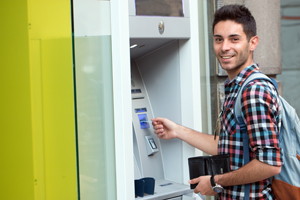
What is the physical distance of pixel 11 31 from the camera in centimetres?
200

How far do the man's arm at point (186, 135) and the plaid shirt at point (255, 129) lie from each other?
262 mm

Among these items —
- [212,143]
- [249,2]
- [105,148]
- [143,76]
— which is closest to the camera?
[105,148]

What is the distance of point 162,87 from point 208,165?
68 cm

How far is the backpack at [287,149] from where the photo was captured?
1.83 m

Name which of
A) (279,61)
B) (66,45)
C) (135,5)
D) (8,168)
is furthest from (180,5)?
(279,61)

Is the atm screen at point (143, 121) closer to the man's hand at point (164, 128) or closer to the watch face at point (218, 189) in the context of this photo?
the man's hand at point (164, 128)

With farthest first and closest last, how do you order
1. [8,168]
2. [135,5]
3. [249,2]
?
1. [249,2]
2. [8,168]
3. [135,5]

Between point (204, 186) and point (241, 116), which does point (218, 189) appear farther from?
point (241, 116)

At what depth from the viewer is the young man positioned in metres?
1.76

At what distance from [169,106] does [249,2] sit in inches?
61.4

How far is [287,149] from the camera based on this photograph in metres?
1.84

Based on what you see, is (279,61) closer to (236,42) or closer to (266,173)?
(236,42)

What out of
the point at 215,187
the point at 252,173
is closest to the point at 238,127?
the point at 252,173

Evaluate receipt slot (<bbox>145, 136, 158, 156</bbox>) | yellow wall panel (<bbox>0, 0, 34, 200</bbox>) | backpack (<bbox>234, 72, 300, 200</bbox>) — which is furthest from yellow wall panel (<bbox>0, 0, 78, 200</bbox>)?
backpack (<bbox>234, 72, 300, 200</bbox>)
